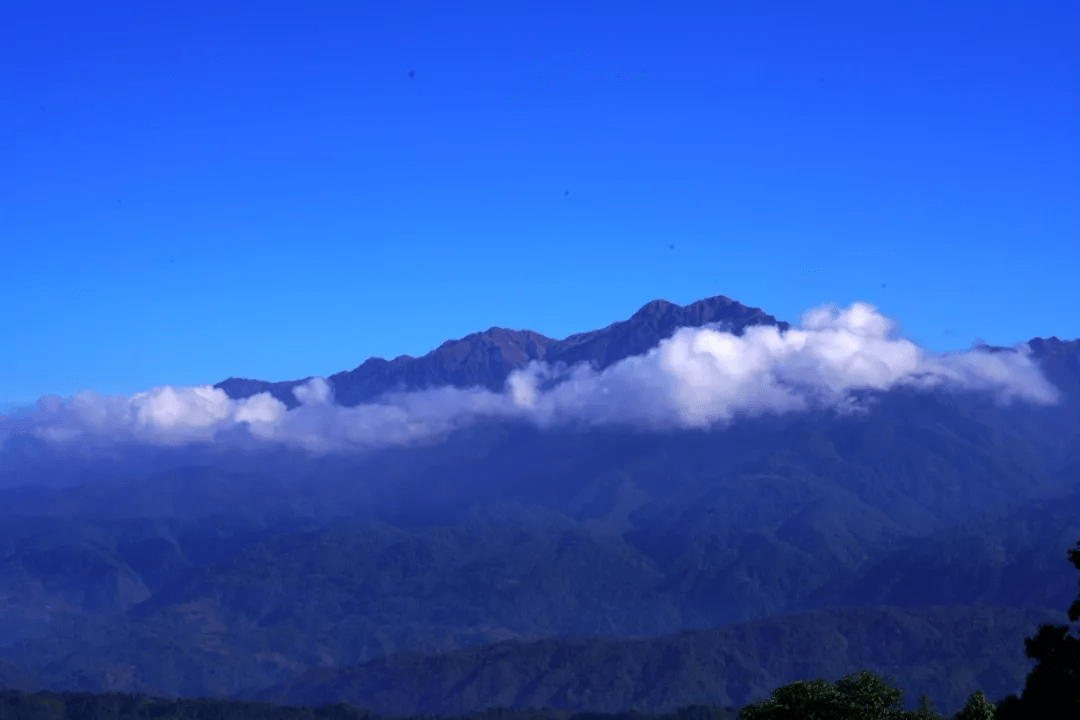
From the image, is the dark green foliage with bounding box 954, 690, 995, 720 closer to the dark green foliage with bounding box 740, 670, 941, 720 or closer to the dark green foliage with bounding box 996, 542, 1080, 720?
the dark green foliage with bounding box 740, 670, 941, 720

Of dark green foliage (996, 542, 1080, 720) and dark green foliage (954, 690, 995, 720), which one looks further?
dark green foliage (954, 690, 995, 720)

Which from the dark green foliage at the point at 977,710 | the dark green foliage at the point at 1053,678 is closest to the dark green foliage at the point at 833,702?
the dark green foliage at the point at 977,710

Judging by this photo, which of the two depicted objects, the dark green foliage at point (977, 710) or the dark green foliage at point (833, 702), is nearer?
the dark green foliage at point (977, 710)

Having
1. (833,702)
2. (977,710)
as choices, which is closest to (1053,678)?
(977,710)

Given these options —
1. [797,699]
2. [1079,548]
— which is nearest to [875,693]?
[797,699]

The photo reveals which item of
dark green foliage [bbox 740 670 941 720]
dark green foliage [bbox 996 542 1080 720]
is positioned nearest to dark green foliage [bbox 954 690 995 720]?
dark green foliage [bbox 740 670 941 720]

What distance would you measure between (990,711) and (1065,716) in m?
13.4

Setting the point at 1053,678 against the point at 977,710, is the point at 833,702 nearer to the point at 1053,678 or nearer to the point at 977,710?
the point at 977,710

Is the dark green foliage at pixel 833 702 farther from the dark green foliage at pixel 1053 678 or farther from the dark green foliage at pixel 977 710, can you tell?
the dark green foliage at pixel 1053 678

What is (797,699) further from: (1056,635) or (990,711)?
(1056,635)

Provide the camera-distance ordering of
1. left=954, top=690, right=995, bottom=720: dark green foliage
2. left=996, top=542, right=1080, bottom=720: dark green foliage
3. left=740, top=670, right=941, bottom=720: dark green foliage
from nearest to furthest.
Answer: left=996, top=542, right=1080, bottom=720: dark green foliage, left=954, top=690, right=995, bottom=720: dark green foliage, left=740, top=670, right=941, bottom=720: dark green foliage

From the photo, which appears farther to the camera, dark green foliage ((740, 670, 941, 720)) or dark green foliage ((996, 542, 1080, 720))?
dark green foliage ((740, 670, 941, 720))

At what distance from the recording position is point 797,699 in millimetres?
69500

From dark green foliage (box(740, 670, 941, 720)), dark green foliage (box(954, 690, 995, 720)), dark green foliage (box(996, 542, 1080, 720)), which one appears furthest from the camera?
dark green foliage (box(740, 670, 941, 720))
